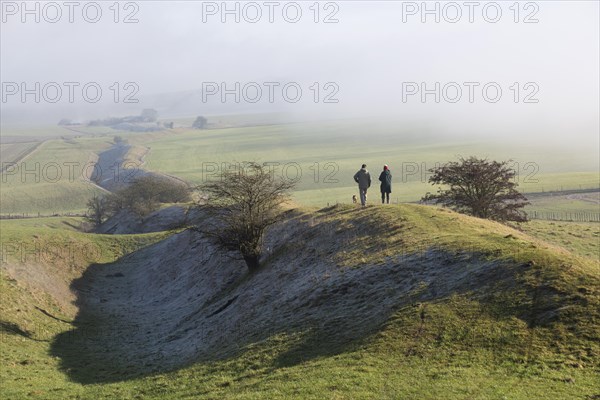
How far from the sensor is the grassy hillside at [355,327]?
67.3 ft

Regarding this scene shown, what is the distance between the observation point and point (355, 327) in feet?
85.4

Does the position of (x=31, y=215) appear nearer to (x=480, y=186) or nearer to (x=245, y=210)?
(x=245, y=210)

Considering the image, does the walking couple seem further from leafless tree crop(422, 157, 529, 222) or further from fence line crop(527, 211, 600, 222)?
fence line crop(527, 211, 600, 222)

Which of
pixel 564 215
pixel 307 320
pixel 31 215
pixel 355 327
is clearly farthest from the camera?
pixel 31 215

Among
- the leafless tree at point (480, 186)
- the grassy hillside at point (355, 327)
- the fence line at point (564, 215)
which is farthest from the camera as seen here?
the fence line at point (564, 215)

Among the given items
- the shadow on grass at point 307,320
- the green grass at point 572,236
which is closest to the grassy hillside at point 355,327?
the shadow on grass at point 307,320

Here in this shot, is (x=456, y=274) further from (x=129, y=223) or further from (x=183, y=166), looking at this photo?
(x=183, y=166)

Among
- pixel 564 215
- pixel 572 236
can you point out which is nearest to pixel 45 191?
pixel 564 215

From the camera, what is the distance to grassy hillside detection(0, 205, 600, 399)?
807 inches

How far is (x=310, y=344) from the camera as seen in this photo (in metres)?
25.7

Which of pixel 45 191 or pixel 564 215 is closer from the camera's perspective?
pixel 564 215

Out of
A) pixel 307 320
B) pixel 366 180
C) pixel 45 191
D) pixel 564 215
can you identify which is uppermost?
pixel 45 191

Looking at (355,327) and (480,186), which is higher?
(480,186)

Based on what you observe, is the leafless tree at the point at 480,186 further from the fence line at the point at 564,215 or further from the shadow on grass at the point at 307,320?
the fence line at the point at 564,215
